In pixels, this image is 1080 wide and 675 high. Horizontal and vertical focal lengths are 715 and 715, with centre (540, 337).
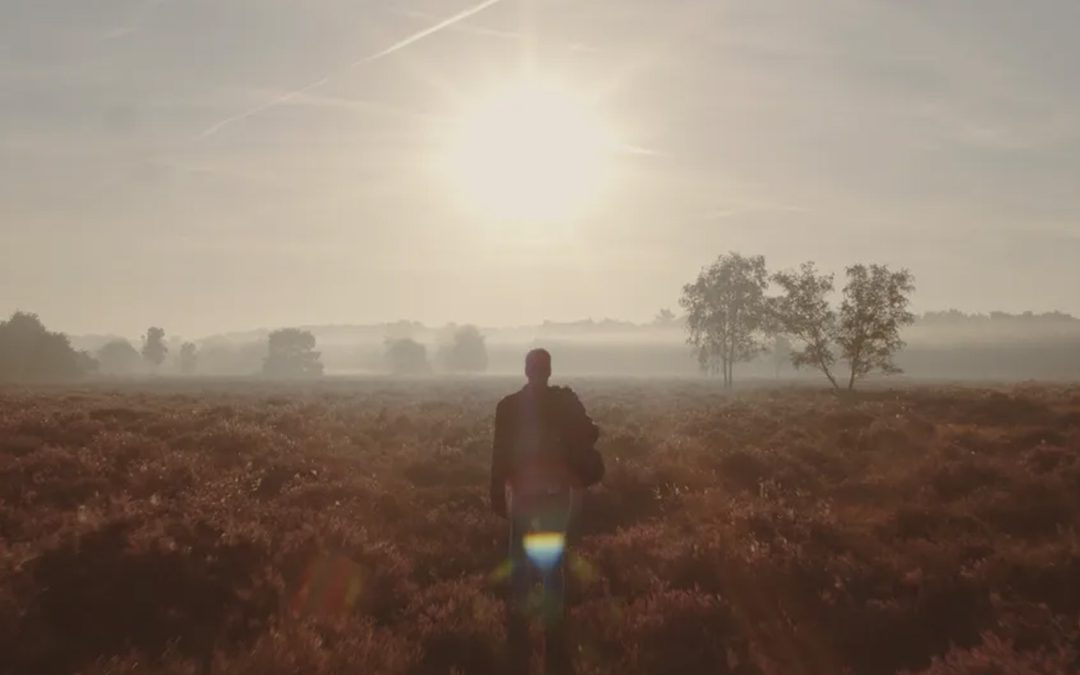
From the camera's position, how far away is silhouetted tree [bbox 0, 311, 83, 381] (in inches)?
3356

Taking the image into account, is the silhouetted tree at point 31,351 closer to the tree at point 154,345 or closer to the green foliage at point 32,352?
the green foliage at point 32,352

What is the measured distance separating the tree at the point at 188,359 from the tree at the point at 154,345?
38909 millimetres

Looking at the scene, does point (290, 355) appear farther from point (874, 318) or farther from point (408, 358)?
point (874, 318)

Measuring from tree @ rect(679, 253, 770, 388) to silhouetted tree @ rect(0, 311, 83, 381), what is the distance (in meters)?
77.4

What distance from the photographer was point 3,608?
19.8 ft

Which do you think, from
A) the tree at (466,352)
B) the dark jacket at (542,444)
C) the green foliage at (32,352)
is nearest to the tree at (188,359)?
the tree at (466,352)

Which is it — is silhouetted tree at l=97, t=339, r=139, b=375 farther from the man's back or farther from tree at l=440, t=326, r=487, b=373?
the man's back

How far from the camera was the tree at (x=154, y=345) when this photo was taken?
5527 inches

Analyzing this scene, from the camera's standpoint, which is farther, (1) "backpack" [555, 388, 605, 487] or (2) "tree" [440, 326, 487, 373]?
(2) "tree" [440, 326, 487, 373]

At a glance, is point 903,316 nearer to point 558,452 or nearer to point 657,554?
point 657,554

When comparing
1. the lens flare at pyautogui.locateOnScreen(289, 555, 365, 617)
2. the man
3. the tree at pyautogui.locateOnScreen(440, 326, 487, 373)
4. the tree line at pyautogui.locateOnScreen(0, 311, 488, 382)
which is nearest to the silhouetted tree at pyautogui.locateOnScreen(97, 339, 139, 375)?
the tree line at pyautogui.locateOnScreen(0, 311, 488, 382)

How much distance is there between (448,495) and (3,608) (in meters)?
8.27

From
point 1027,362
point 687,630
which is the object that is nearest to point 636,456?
point 687,630

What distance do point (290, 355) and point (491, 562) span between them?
145m
